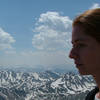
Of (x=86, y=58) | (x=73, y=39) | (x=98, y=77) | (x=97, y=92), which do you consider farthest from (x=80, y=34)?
(x=97, y=92)

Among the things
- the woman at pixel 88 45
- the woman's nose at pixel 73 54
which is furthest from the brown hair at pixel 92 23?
the woman's nose at pixel 73 54

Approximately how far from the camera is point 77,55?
343 cm

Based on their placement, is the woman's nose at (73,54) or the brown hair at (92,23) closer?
the brown hair at (92,23)

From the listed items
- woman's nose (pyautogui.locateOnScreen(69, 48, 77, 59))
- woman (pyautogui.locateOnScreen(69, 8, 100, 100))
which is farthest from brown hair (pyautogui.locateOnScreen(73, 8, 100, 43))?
woman's nose (pyautogui.locateOnScreen(69, 48, 77, 59))

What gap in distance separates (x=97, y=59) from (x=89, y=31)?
43 cm

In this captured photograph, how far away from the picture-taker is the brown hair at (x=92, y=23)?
3.19 metres

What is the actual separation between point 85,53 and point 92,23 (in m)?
0.45

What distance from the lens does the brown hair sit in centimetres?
319

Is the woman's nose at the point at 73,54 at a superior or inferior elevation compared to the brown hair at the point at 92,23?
inferior

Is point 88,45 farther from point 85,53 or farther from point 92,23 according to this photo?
point 92,23

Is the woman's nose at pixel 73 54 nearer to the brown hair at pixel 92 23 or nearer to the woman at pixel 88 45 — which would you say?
the woman at pixel 88 45

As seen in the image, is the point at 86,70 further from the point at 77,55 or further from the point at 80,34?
the point at 80,34

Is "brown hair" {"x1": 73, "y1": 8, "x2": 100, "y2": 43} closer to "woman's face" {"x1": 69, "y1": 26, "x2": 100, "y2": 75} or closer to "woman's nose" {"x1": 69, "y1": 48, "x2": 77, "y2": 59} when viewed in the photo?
"woman's face" {"x1": 69, "y1": 26, "x2": 100, "y2": 75}

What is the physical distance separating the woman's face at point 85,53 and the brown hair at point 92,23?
0.32 ft
